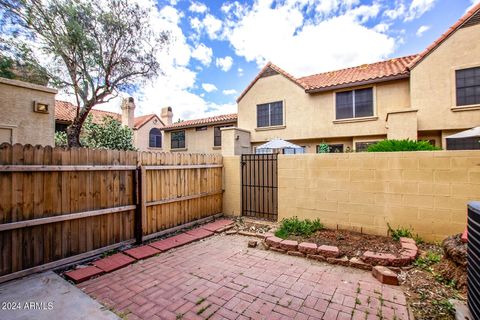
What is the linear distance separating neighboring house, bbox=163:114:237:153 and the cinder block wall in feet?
36.4

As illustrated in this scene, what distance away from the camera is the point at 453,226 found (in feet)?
15.0

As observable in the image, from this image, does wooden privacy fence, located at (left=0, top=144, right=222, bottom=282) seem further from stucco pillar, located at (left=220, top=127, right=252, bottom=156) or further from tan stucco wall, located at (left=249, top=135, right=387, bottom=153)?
tan stucco wall, located at (left=249, top=135, right=387, bottom=153)

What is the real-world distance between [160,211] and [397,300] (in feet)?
16.7

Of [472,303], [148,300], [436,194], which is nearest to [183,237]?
[148,300]

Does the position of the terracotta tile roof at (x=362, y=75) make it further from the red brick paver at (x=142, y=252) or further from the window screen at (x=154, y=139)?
the window screen at (x=154, y=139)

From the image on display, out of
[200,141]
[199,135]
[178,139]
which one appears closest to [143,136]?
[178,139]

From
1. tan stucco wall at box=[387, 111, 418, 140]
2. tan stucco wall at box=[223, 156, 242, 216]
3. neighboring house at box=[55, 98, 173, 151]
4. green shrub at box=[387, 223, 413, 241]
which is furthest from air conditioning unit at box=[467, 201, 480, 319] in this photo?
neighboring house at box=[55, 98, 173, 151]

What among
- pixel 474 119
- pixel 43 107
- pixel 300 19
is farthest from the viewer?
pixel 300 19

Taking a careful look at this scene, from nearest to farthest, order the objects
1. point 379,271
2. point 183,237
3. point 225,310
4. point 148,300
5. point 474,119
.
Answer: point 225,310, point 148,300, point 379,271, point 183,237, point 474,119

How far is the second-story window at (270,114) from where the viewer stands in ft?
48.2

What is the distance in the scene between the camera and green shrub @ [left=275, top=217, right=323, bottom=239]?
18.1 ft

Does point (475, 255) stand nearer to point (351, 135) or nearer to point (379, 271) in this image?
point (379, 271)

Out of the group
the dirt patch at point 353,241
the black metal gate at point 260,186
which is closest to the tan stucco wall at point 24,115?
the black metal gate at point 260,186

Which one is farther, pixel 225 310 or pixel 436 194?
pixel 436 194
